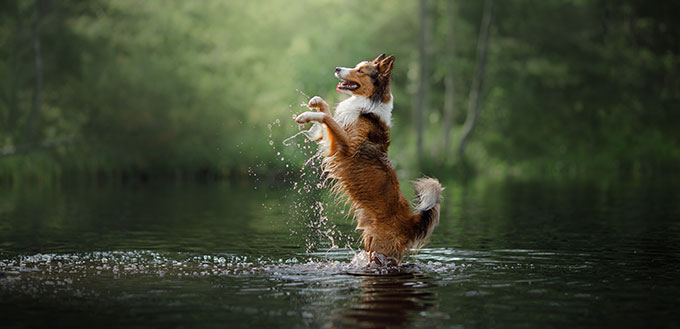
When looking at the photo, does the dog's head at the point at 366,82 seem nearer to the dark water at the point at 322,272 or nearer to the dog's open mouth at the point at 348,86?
the dog's open mouth at the point at 348,86

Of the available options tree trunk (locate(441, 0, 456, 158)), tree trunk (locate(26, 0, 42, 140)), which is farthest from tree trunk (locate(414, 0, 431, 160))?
tree trunk (locate(26, 0, 42, 140))

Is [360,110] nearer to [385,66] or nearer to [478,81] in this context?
[385,66]

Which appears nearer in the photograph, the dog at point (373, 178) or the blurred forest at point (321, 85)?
the dog at point (373, 178)

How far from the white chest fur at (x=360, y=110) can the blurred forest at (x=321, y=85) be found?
24.2 m

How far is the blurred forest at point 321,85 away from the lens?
126 ft

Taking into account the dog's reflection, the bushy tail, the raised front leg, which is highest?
the raised front leg

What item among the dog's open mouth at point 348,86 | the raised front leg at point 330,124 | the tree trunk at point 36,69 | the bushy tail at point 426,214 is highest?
the tree trunk at point 36,69

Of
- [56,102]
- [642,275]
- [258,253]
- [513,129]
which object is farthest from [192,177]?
[642,275]

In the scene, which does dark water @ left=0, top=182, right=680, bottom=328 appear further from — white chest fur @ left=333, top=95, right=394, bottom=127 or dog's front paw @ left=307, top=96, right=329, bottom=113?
dog's front paw @ left=307, top=96, right=329, bottom=113

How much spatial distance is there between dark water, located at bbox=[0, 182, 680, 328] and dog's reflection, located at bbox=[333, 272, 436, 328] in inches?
0.7

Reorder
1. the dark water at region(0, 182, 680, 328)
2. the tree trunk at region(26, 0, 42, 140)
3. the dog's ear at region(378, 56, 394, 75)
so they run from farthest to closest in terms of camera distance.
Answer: the tree trunk at region(26, 0, 42, 140) → the dog's ear at region(378, 56, 394, 75) → the dark water at region(0, 182, 680, 328)

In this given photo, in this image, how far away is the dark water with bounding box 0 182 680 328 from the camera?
7508mm

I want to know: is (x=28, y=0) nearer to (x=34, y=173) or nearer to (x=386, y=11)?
(x=34, y=173)

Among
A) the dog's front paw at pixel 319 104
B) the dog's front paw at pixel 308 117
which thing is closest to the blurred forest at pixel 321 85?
the dog's front paw at pixel 319 104
